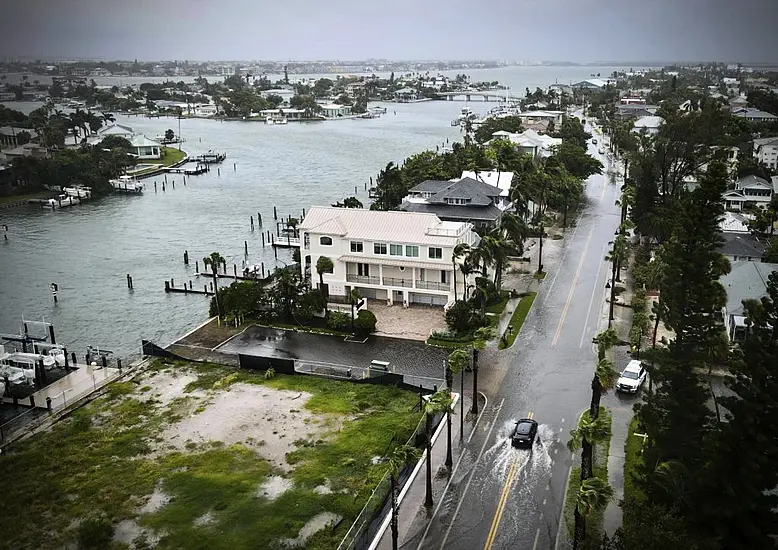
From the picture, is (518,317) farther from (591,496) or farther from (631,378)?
(591,496)

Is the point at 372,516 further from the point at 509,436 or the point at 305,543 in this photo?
the point at 509,436

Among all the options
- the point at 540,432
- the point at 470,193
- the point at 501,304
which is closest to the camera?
the point at 540,432

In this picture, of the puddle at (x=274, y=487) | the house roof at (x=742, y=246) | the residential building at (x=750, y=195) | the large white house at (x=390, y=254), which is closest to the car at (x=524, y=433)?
the puddle at (x=274, y=487)

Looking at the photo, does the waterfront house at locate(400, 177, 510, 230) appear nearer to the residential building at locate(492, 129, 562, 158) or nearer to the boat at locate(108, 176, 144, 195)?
the residential building at locate(492, 129, 562, 158)

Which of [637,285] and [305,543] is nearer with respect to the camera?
[305,543]

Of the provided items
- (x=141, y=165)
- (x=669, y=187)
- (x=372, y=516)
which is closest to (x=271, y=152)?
(x=141, y=165)

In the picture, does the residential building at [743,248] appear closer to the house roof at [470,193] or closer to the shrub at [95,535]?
the house roof at [470,193]

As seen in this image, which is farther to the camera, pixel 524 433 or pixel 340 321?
pixel 340 321

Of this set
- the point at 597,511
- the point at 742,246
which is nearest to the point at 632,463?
the point at 597,511
